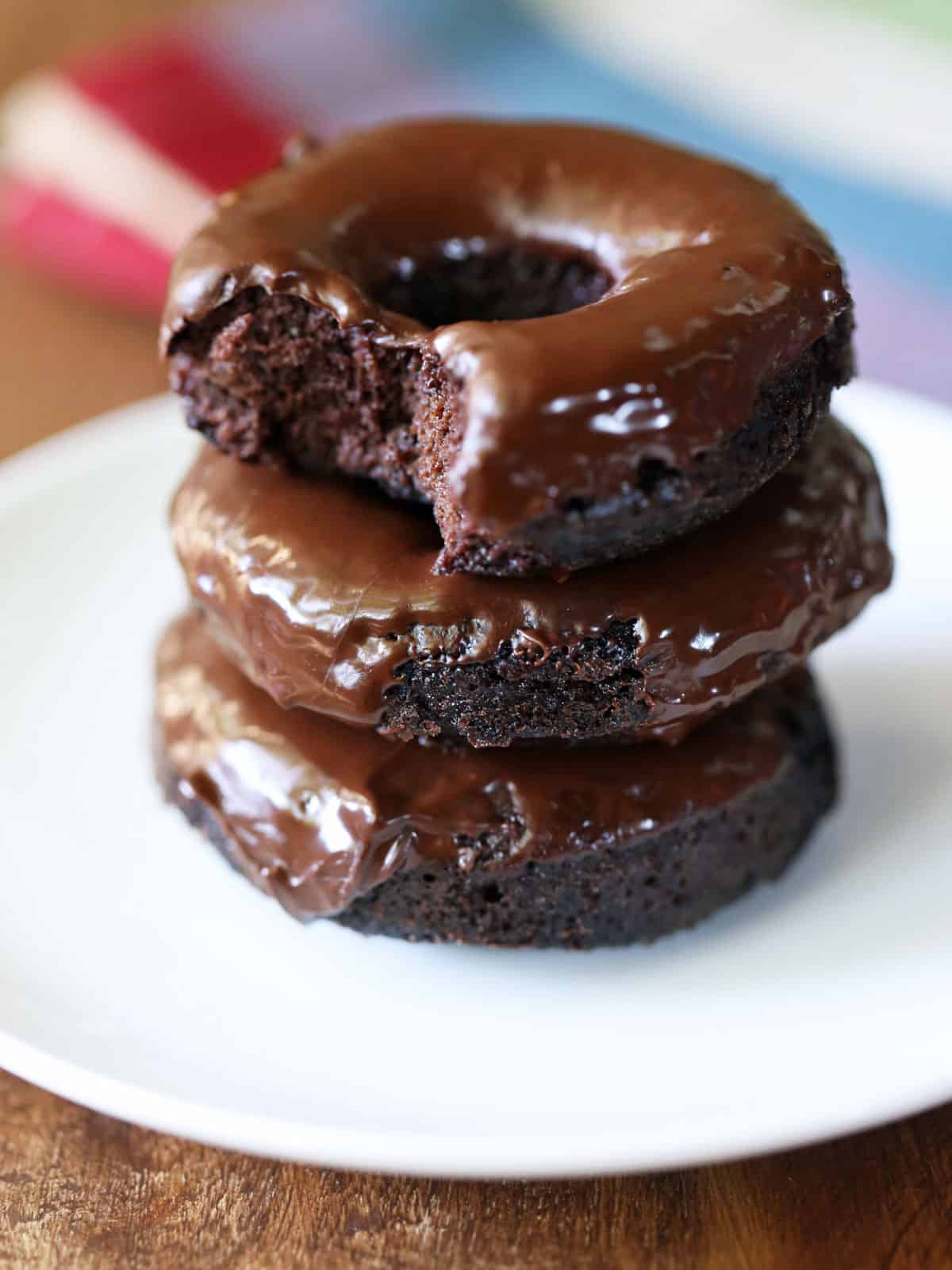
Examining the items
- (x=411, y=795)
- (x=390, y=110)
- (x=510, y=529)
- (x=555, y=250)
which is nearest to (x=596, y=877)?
(x=411, y=795)

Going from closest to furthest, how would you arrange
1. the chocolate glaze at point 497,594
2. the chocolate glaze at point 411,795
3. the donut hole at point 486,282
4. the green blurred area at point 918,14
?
the chocolate glaze at point 497,594 → the chocolate glaze at point 411,795 → the donut hole at point 486,282 → the green blurred area at point 918,14

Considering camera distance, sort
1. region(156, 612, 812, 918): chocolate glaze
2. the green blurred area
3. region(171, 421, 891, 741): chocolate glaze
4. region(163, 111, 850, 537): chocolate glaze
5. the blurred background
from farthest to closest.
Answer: the green blurred area < the blurred background < region(156, 612, 812, 918): chocolate glaze < region(171, 421, 891, 741): chocolate glaze < region(163, 111, 850, 537): chocolate glaze

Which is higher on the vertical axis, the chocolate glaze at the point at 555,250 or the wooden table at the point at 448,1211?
the chocolate glaze at the point at 555,250

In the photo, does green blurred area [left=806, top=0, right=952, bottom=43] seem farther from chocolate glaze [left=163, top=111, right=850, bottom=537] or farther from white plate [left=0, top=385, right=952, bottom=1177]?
chocolate glaze [left=163, top=111, right=850, bottom=537]

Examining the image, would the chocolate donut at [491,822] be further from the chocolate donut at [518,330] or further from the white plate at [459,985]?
the chocolate donut at [518,330]

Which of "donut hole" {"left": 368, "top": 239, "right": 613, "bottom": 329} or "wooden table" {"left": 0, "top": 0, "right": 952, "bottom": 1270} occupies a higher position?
"donut hole" {"left": 368, "top": 239, "right": 613, "bottom": 329}

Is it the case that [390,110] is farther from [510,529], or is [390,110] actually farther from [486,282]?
[510,529]

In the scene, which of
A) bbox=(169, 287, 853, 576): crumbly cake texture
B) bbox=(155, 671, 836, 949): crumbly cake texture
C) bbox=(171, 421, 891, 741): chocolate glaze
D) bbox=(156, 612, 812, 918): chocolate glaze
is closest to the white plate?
bbox=(155, 671, 836, 949): crumbly cake texture

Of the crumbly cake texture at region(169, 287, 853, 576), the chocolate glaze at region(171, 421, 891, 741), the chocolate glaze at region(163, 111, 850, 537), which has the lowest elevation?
the chocolate glaze at region(171, 421, 891, 741)

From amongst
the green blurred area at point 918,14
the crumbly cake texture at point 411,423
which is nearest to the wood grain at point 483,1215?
the crumbly cake texture at point 411,423
